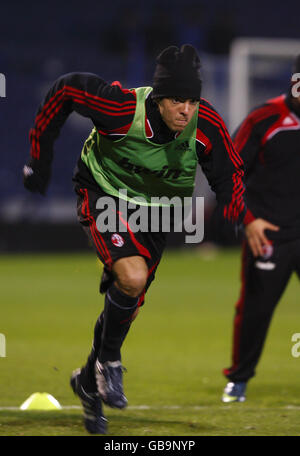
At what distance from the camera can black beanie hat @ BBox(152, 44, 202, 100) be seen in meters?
4.50

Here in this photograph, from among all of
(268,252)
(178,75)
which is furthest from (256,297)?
(178,75)

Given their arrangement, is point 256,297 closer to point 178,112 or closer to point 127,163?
point 127,163

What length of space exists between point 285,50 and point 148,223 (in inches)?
537

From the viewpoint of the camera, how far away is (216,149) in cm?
472

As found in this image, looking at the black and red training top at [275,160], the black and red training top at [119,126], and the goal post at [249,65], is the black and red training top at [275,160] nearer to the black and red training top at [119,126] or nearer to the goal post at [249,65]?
the black and red training top at [119,126]

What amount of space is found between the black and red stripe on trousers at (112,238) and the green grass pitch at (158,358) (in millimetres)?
867

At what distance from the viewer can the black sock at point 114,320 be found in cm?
468

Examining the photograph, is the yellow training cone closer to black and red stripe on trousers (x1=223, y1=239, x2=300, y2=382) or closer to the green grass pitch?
the green grass pitch

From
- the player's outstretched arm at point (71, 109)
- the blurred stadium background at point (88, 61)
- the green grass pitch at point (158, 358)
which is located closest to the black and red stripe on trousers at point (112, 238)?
the player's outstretched arm at point (71, 109)

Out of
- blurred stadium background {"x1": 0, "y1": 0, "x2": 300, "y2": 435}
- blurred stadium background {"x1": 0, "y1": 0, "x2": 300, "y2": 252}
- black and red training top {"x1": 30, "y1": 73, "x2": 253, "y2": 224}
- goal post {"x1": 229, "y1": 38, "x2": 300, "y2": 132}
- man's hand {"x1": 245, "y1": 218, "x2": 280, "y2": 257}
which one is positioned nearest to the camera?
black and red training top {"x1": 30, "y1": 73, "x2": 253, "y2": 224}

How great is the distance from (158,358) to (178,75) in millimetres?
4062

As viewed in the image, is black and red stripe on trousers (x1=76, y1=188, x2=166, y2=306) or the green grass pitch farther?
the green grass pitch

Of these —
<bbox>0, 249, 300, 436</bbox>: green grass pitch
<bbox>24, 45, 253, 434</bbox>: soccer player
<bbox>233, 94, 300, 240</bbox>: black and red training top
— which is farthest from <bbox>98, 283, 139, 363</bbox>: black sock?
<bbox>233, 94, 300, 240</bbox>: black and red training top
